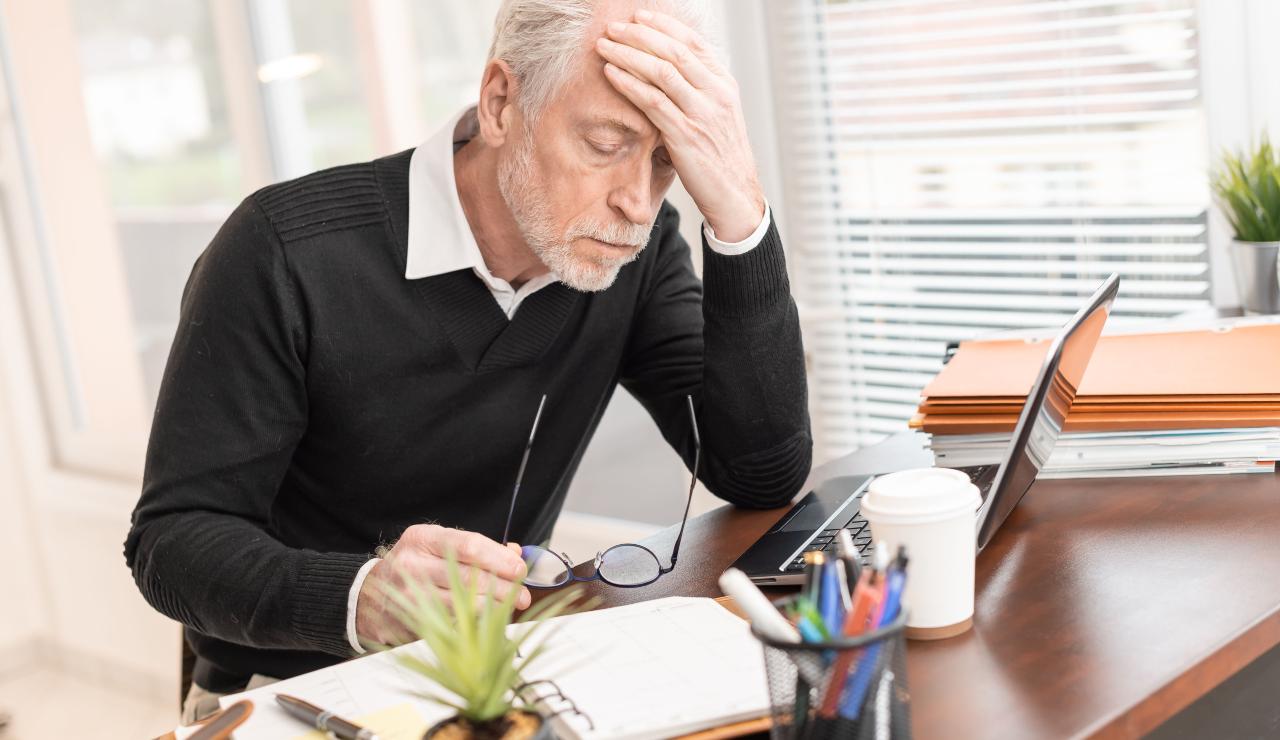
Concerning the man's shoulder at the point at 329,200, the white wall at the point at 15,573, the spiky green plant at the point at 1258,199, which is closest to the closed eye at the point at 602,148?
the man's shoulder at the point at 329,200

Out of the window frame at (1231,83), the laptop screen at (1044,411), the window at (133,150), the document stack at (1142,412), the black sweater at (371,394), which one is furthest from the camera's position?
the window at (133,150)

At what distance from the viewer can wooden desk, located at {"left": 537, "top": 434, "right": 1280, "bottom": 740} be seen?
0.85 metres

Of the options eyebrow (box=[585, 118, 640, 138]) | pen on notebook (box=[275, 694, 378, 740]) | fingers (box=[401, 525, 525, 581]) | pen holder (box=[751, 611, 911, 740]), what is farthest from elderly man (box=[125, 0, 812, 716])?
pen holder (box=[751, 611, 911, 740])

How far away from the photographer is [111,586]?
3.67m

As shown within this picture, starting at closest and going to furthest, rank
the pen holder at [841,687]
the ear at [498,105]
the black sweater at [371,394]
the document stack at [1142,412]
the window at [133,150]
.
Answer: the pen holder at [841,687] → the document stack at [1142,412] → the black sweater at [371,394] → the ear at [498,105] → the window at [133,150]

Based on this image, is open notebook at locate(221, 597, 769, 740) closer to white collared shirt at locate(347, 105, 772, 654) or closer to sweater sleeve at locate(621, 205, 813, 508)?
sweater sleeve at locate(621, 205, 813, 508)

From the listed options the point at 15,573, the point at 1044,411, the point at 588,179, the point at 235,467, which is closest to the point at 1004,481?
the point at 1044,411

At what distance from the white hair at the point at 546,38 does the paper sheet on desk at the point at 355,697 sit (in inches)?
27.0

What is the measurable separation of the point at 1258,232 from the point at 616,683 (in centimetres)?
115

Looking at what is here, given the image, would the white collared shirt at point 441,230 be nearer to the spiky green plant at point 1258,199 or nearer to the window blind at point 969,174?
the spiky green plant at point 1258,199

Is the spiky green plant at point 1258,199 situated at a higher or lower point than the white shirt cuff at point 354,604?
higher

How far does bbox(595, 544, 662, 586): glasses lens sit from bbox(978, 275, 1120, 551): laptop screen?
307 millimetres

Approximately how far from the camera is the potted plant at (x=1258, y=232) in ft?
5.30

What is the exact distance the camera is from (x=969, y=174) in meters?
2.25
